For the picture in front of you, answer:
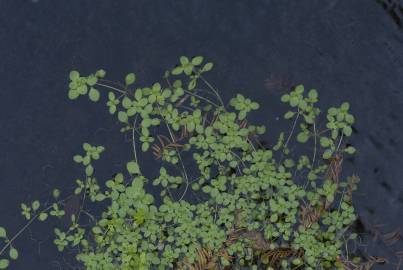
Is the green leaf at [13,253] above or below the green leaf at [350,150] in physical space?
below

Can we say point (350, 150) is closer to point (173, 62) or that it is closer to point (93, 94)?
point (173, 62)

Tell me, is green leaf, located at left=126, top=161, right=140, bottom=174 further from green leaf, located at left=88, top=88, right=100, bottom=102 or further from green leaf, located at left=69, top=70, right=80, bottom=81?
green leaf, located at left=69, top=70, right=80, bottom=81

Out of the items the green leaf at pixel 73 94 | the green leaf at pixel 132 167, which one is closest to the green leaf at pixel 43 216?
the green leaf at pixel 132 167

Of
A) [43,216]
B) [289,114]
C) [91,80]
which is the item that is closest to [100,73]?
[91,80]

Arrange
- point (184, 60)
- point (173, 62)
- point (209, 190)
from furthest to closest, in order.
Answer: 1. point (173, 62)
2. point (184, 60)
3. point (209, 190)

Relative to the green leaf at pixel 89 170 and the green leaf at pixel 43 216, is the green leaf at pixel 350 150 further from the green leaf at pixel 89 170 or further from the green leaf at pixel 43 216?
the green leaf at pixel 43 216

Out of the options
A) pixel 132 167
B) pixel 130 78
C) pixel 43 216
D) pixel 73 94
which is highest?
pixel 130 78
